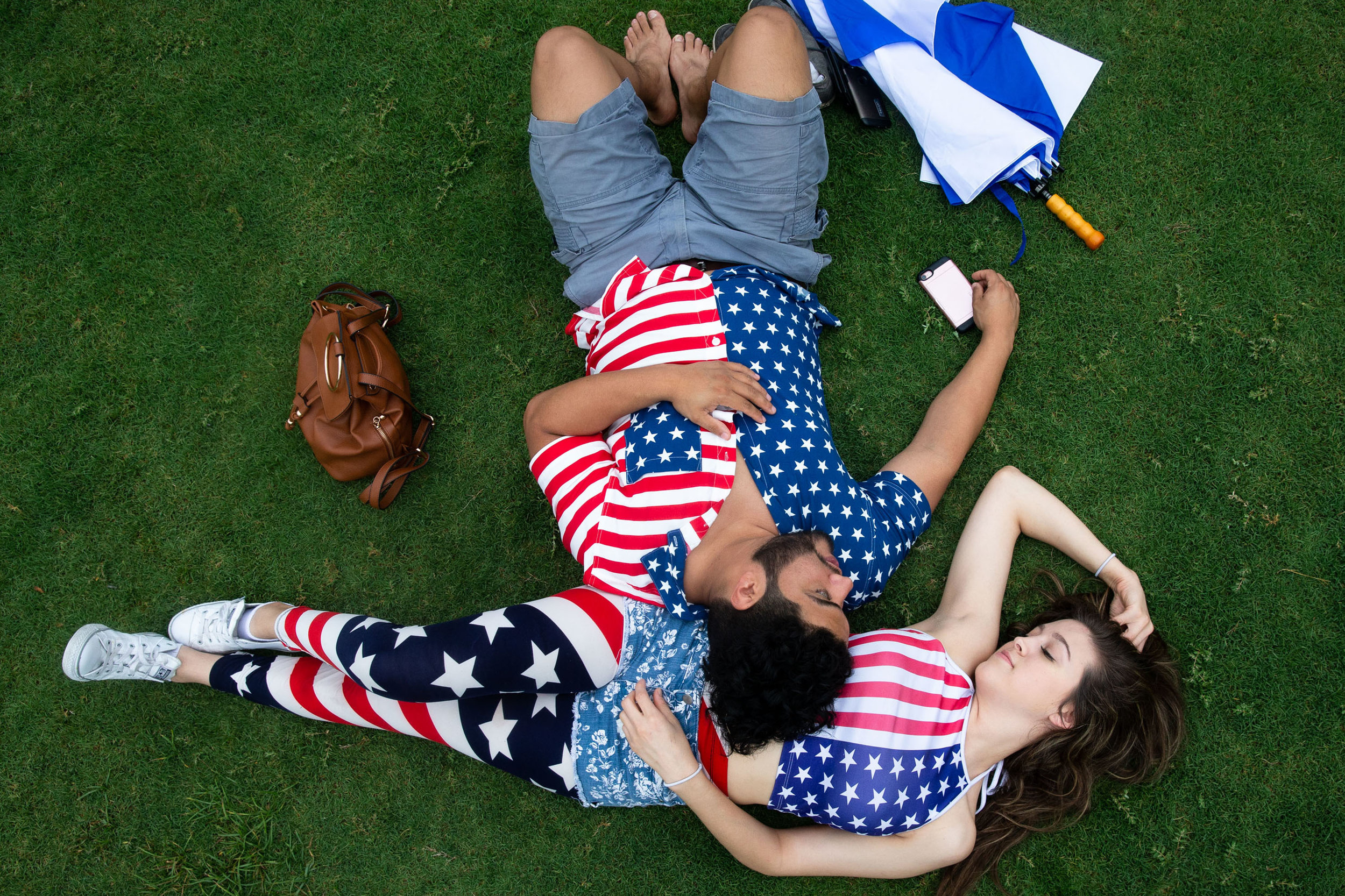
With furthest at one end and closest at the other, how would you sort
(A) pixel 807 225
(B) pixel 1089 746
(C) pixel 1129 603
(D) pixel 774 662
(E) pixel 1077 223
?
(E) pixel 1077 223 → (A) pixel 807 225 → (C) pixel 1129 603 → (B) pixel 1089 746 → (D) pixel 774 662

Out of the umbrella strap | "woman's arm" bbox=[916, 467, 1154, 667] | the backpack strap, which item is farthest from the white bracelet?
the umbrella strap

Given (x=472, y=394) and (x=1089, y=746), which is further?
(x=472, y=394)

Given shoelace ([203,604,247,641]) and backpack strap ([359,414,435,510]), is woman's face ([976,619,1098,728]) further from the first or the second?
shoelace ([203,604,247,641])

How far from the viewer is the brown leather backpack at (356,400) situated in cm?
364

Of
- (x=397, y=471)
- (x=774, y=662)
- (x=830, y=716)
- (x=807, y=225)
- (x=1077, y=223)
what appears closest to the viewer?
(x=774, y=662)

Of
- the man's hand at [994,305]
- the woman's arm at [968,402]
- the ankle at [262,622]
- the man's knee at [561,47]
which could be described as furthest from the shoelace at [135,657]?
the man's hand at [994,305]

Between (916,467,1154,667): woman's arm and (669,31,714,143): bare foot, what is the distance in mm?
2553

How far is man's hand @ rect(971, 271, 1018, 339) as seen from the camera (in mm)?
3867

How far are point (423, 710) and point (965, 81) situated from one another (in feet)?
14.1

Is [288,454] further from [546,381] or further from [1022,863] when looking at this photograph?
[1022,863]

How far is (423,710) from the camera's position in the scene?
344 cm

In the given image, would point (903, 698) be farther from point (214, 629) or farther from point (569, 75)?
point (214, 629)

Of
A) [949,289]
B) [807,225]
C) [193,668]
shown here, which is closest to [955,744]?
[949,289]

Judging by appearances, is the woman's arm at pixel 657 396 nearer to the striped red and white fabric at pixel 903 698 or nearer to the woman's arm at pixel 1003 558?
the striped red and white fabric at pixel 903 698
